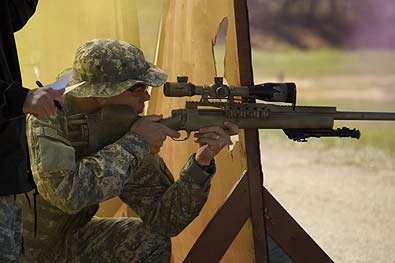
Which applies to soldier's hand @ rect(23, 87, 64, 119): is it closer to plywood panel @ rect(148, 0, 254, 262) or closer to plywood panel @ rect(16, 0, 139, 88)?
plywood panel @ rect(148, 0, 254, 262)

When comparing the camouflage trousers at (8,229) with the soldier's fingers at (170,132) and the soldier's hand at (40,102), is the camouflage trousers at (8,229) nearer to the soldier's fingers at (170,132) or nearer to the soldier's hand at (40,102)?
the soldier's hand at (40,102)

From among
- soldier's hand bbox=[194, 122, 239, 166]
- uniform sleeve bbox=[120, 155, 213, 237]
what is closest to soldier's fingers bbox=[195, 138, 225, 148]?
soldier's hand bbox=[194, 122, 239, 166]

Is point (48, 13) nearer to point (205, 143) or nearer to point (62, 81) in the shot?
point (205, 143)

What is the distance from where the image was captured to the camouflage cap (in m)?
2.59

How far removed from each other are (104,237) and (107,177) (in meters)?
0.45

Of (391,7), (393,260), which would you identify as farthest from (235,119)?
(391,7)

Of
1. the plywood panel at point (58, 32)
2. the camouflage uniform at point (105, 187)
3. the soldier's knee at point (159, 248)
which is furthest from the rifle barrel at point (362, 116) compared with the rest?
the plywood panel at point (58, 32)

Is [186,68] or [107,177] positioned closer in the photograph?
[107,177]

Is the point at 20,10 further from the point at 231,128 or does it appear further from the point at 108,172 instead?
the point at 231,128

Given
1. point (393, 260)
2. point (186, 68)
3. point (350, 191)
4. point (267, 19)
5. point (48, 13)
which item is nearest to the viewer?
point (186, 68)

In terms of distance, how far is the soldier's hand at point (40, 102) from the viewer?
197 centimetres

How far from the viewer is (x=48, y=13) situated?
383 cm

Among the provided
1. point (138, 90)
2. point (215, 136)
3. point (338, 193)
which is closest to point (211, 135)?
point (215, 136)

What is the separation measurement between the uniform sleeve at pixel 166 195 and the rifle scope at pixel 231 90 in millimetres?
261
